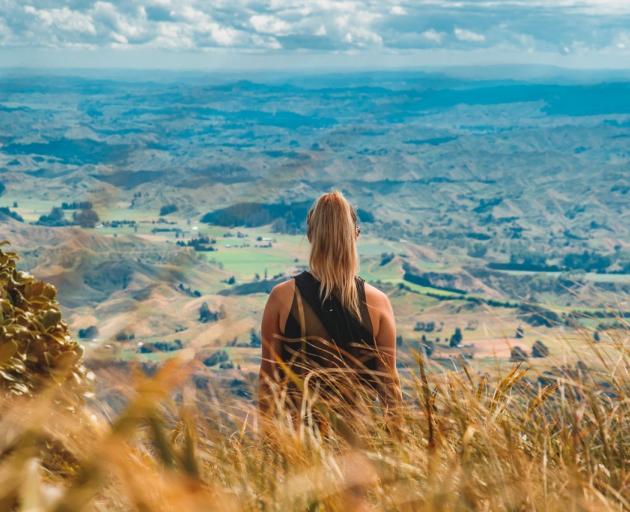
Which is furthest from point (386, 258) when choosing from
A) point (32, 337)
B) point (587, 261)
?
point (32, 337)

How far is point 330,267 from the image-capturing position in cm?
453

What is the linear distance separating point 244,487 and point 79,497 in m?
1.28

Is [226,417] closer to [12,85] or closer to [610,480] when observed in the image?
[610,480]

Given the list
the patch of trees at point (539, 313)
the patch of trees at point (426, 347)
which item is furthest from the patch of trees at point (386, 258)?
the patch of trees at point (426, 347)

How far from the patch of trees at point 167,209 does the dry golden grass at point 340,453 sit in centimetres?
74

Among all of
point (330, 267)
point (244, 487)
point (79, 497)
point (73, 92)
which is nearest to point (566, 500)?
point (244, 487)

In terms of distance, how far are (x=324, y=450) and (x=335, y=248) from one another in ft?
6.63

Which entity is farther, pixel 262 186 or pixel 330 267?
pixel 330 267

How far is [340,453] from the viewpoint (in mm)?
2857

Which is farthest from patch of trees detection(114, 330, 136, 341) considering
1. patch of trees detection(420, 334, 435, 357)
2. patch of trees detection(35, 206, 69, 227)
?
patch of trees detection(420, 334, 435, 357)

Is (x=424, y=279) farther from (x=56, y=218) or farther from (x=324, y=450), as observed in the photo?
(x=324, y=450)

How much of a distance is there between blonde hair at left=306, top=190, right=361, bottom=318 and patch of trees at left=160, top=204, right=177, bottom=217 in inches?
50.9

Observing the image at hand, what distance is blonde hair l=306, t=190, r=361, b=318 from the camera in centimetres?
450

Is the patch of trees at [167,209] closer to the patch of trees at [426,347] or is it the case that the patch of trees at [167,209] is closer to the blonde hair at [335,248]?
the patch of trees at [426,347]
